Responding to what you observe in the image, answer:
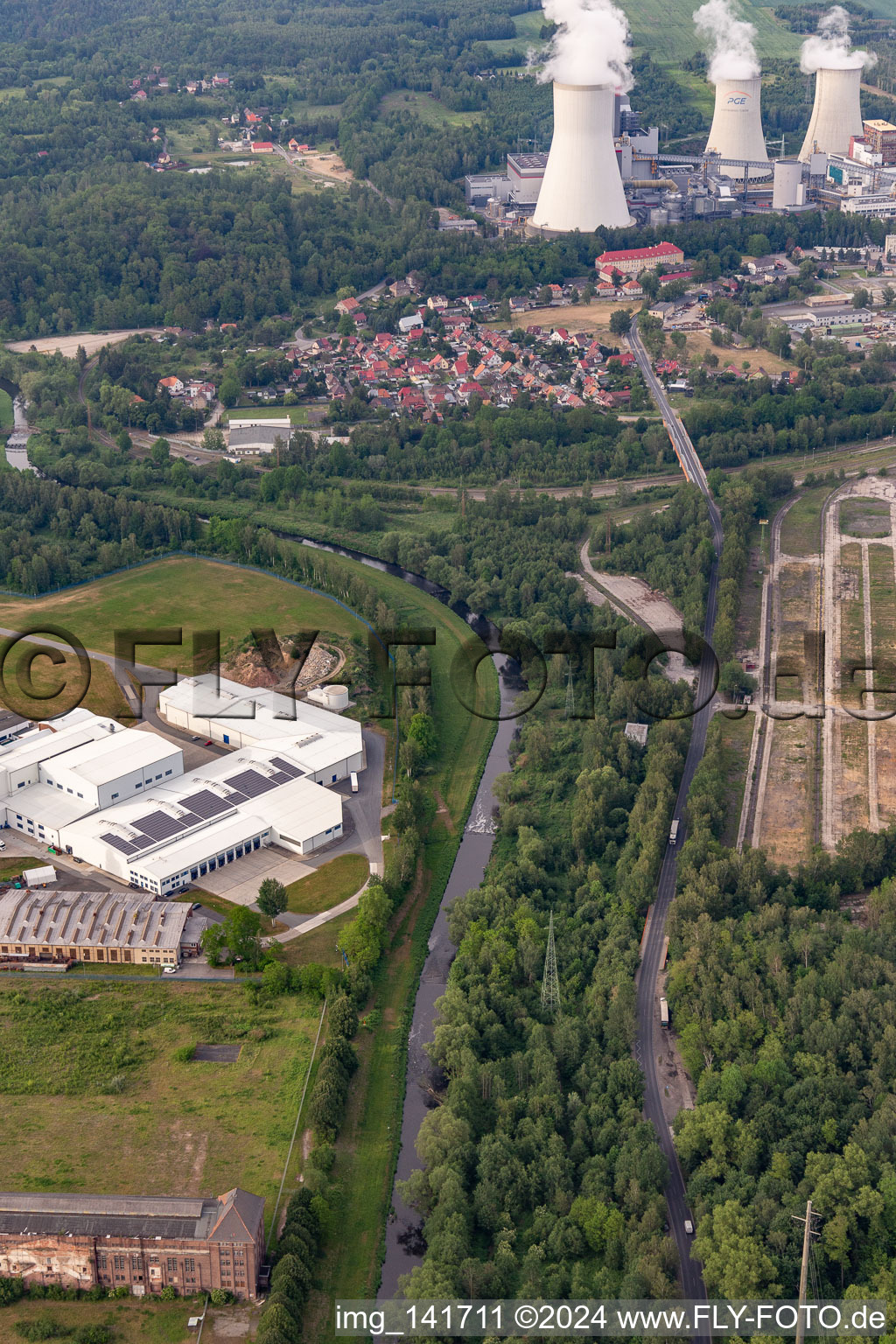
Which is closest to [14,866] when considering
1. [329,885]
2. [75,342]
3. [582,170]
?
[329,885]

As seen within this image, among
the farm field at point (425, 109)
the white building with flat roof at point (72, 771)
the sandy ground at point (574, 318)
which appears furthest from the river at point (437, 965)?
the farm field at point (425, 109)

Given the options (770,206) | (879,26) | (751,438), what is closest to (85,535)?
(751,438)

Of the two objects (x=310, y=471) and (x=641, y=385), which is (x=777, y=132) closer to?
(x=641, y=385)

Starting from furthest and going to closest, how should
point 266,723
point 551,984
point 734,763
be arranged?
point 266,723 < point 734,763 < point 551,984

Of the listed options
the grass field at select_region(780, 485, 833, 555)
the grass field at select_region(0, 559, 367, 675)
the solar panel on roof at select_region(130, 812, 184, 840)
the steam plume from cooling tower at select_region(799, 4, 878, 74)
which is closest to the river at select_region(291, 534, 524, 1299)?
the grass field at select_region(0, 559, 367, 675)

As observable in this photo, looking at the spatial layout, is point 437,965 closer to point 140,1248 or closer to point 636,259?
point 140,1248

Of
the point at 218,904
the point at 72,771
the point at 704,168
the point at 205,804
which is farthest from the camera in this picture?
the point at 704,168
